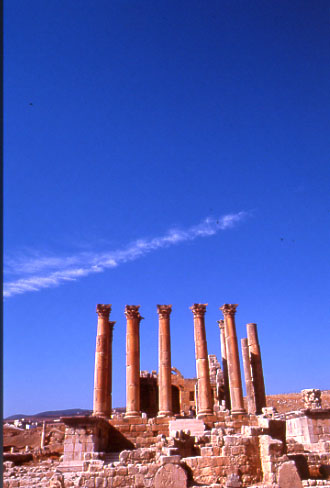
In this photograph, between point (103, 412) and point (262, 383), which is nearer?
point (103, 412)

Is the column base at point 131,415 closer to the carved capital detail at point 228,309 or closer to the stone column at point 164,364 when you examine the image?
the stone column at point 164,364

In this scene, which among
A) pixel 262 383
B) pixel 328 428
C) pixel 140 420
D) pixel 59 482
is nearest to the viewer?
pixel 59 482

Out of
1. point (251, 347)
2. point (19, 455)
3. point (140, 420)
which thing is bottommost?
point (19, 455)

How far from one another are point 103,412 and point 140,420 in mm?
2538

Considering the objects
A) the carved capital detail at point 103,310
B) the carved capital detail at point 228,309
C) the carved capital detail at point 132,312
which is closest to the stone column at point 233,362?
the carved capital detail at point 228,309

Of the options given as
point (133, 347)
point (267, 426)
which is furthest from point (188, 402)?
point (267, 426)

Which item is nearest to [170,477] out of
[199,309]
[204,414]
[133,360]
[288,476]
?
[288,476]

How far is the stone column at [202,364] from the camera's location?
83.5 feet

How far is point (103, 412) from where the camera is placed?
81.7 feet

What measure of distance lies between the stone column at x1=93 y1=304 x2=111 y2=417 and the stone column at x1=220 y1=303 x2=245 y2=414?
7961 millimetres

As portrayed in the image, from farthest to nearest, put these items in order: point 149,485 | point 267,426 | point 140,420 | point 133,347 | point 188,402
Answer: point 188,402
point 133,347
point 140,420
point 267,426
point 149,485

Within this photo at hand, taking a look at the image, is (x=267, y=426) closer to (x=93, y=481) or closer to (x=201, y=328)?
(x=93, y=481)

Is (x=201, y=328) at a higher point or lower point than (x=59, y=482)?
higher

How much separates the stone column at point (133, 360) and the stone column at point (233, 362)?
5.99 meters
